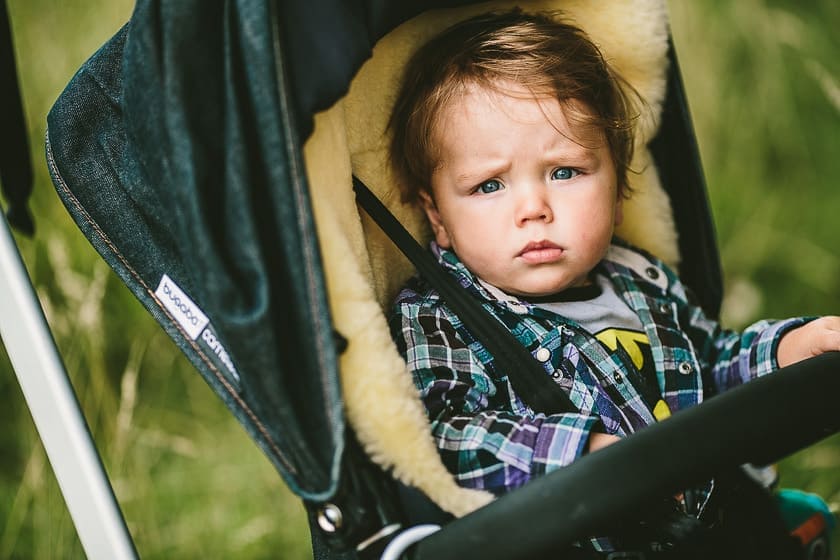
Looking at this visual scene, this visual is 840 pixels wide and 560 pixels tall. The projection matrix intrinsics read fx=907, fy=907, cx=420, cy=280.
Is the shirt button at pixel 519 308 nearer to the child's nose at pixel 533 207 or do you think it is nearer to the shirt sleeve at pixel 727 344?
the child's nose at pixel 533 207

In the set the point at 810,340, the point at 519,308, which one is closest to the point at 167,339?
the point at 519,308

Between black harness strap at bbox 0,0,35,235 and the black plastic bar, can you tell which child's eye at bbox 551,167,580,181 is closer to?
the black plastic bar

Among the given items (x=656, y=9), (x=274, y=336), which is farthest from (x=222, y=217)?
(x=656, y=9)

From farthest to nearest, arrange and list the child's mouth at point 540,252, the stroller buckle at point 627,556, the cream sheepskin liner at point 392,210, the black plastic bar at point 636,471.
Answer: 1. the child's mouth at point 540,252
2. the stroller buckle at point 627,556
3. the cream sheepskin liner at point 392,210
4. the black plastic bar at point 636,471

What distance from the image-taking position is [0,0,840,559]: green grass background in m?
1.99

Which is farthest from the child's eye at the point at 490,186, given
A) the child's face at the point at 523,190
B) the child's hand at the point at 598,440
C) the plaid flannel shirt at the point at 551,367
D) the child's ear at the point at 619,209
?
the child's hand at the point at 598,440

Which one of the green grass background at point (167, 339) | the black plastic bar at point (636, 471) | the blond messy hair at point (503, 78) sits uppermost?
the blond messy hair at point (503, 78)

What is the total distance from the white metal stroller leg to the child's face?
1.86 ft

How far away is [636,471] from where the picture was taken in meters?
0.86

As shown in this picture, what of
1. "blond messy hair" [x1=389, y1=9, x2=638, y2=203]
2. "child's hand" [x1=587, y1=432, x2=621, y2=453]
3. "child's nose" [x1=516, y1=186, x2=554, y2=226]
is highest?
"blond messy hair" [x1=389, y1=9, x2=638, y2=203]

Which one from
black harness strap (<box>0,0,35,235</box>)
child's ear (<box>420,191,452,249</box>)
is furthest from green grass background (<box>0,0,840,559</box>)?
child's ear (<box>420,191,452,249</box>)

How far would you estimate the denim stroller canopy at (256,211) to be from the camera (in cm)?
92

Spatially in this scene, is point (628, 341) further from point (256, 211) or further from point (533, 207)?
point (256, 211)

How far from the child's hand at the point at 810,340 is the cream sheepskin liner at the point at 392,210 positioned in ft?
0.92
